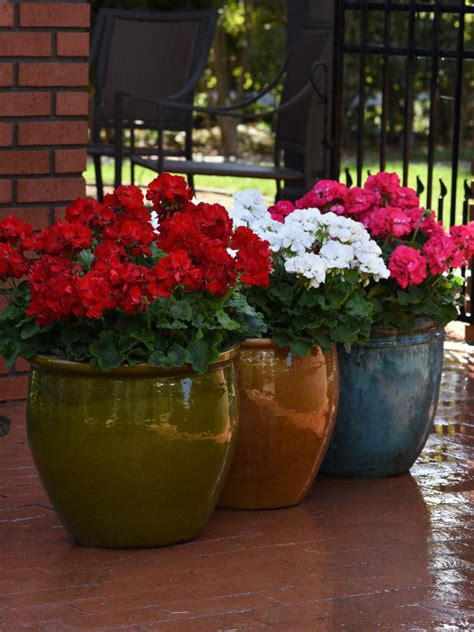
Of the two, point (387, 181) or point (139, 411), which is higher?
point (387, 181)

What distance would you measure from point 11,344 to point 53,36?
1.79m

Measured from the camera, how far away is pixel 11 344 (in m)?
3.80

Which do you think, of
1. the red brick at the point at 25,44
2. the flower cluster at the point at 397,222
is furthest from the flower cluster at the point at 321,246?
the red brick at the point at 25,44

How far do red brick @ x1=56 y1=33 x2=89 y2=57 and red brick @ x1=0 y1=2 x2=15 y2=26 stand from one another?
184mm

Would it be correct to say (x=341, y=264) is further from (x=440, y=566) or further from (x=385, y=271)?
(x=440, y=566)

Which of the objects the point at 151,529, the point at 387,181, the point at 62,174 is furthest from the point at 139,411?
the point at 62,174

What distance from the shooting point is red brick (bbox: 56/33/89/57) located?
5203 millimetres

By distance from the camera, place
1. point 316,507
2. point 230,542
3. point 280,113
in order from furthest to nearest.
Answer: point 280,113 < point 316,507 < point 230,542

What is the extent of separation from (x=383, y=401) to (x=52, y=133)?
1700 millimetres

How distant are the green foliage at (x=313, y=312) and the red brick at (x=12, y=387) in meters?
1.53

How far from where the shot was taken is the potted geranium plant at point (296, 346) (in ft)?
13.3

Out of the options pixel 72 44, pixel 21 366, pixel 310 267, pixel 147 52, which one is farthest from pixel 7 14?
pixel 147 52

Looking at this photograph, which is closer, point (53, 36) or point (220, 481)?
point (220, 481)

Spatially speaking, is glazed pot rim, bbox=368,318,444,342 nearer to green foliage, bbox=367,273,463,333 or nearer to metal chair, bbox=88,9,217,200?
green foliage, bbox=367,273,463,333
